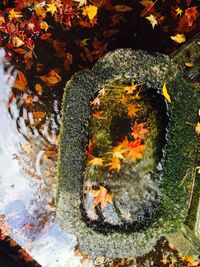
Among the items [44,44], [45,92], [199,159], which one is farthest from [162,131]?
[44,44]

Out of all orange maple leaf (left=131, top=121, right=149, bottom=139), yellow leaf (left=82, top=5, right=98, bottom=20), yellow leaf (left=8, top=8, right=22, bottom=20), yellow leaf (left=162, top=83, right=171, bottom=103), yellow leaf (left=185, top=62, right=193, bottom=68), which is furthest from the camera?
yellow leaf (left=82, top=5, right=98, bottom=20)

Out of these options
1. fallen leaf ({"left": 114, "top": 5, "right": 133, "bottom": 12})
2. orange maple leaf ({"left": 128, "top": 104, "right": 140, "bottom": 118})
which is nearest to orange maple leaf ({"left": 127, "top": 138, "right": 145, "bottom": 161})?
orange maple leaf ({"left": 128, "top": 104, "right": 140, "bottom": 118})

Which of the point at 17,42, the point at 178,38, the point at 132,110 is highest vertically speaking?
the point at 17,42

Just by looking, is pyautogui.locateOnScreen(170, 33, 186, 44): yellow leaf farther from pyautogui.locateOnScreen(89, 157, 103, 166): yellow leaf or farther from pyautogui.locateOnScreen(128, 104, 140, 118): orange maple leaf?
pyautogui.locateOnScreen(89, 157, 103, 166): yellow leaf

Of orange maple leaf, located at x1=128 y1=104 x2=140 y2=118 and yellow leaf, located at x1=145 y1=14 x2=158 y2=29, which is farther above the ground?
yellow leaf, located at x1=145 y1=14 x2=158 y2=29

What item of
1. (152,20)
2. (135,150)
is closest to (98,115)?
(135,150)

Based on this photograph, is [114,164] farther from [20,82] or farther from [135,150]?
[20,82]
